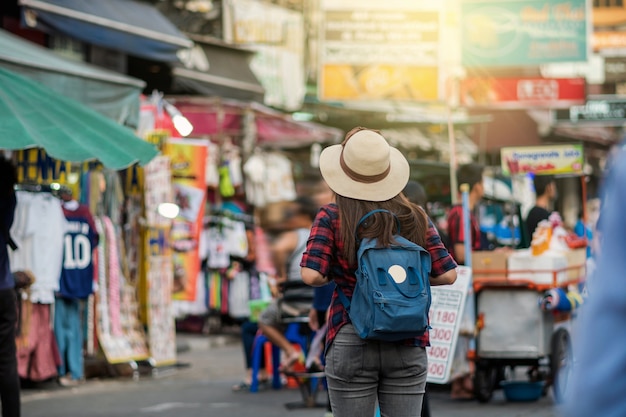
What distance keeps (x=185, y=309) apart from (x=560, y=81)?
9299 mm

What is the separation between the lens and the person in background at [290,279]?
9.58m

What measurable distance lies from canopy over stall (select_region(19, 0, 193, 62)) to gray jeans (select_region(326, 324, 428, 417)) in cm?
913

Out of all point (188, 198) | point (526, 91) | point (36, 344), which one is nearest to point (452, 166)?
point (188, 198)

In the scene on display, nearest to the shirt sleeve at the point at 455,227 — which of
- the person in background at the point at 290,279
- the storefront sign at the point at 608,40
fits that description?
the person in background at the point at 290,279

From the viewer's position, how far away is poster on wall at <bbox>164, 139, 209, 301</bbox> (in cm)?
1405

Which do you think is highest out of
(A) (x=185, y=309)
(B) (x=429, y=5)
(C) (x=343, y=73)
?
(B) (x=429, y=5)

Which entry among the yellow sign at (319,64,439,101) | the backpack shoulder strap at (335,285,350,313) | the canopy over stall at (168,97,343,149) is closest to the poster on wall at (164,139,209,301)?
the canopy over stall at (168,97,343,149)

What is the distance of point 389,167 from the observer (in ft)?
16.9

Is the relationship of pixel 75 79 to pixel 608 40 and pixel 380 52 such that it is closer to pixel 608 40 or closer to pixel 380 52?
pixel 380 52

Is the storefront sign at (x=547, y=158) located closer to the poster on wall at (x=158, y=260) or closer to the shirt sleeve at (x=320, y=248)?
the poster on wall at (x=158, y=260)

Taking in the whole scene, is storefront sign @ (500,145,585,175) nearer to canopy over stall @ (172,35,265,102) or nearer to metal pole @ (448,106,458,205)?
canopy over stall @ (172,35,265,102)

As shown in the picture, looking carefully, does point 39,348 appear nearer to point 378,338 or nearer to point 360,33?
point 378,338

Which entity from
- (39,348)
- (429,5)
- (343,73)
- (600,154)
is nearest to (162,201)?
(39,348)

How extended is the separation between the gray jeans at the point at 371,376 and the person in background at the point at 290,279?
4.55 metres
